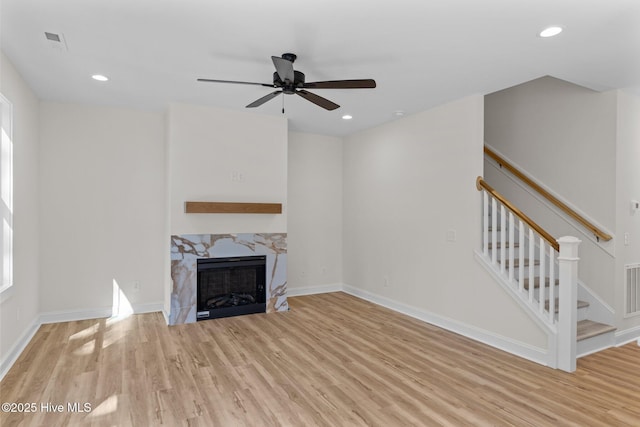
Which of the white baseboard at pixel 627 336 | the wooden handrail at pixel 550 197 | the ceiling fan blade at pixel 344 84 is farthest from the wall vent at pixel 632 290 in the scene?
the ceiling fan blade at pixel 344 84

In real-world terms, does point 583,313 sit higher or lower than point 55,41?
lower

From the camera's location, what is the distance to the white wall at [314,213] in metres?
6.06

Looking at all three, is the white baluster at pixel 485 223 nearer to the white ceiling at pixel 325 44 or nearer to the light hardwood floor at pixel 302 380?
the light hardwood floor at pixel 302 380

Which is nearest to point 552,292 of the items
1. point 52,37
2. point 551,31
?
point 551,31

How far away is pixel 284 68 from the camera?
272cm

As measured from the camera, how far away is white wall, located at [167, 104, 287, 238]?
4.52 meters

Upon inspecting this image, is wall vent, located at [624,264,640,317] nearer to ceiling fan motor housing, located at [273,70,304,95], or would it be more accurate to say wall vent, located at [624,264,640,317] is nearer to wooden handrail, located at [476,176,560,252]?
wooden handrail, located at [476,176,560,252]

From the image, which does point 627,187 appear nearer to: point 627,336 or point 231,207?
point 627,336

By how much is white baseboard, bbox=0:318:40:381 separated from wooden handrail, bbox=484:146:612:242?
5.65m

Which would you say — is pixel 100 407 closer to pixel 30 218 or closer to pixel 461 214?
pixel 30 218

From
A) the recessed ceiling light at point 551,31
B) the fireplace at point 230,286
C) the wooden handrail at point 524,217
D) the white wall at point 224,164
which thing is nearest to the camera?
the recessed ceiling light at point 551,31

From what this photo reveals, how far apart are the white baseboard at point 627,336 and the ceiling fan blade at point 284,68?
4.17m

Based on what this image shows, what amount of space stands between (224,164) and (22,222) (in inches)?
85.6

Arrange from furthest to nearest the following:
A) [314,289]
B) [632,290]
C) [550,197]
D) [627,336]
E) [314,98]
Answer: [314,289]
[550,197]
[632,290]
[627,336]
[314,98]
